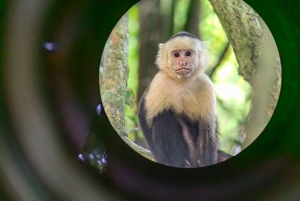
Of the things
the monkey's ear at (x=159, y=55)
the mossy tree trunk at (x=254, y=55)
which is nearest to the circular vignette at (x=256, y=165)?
the mossy tree trunk at (x=254, y=55)

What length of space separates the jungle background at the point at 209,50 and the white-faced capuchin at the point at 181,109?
0.02 metres

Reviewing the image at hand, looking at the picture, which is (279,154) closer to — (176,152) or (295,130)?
(295,130)

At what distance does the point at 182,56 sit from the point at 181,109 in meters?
0.14

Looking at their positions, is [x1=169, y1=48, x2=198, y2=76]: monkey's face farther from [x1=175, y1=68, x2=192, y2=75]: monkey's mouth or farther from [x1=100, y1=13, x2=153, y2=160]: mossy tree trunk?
[x1=100, y1=13, x2=153, y2=160]: mossy tree trunk

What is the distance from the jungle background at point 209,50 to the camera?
0.79 meters

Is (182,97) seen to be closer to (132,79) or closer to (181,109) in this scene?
(181,109)

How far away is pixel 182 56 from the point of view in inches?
34.2

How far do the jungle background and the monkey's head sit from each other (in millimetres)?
14

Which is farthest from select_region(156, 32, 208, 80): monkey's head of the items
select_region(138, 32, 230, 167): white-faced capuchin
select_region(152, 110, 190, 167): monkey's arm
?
select_region(152, 110, 190, 167): monkey's arm

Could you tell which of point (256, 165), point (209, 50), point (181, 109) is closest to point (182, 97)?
point (181, 109)

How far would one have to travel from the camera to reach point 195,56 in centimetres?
85

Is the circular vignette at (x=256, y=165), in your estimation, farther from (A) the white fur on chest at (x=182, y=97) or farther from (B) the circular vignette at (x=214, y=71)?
(A) the white fur on chest at (x=182, y=97)

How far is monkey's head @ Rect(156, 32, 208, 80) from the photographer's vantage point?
2.71ft

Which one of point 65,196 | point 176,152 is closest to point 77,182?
point 65,196
